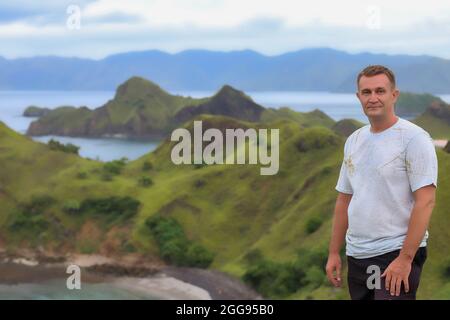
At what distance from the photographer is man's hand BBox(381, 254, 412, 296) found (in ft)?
22.2

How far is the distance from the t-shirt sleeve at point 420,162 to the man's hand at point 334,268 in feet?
5.18

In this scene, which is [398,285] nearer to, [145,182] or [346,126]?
[145,182]

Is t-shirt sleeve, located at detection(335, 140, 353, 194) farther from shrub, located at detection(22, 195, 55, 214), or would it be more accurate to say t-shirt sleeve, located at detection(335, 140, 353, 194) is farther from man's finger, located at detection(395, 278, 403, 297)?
shrub, located at detection(22, 195, 55, 214)

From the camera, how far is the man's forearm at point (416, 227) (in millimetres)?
6746

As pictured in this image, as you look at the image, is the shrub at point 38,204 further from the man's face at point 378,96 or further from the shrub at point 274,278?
the man's face at point 378,96

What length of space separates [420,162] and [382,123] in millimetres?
740

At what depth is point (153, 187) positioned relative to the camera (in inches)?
4181

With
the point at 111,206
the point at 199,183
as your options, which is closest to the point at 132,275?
the point at 111,206

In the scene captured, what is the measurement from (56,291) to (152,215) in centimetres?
1899

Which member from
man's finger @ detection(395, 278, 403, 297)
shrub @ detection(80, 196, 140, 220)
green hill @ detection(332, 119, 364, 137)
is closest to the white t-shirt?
man's finger @ detection(395, 278, 403, 297)

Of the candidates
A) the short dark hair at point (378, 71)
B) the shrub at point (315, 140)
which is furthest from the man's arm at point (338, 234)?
the shrub at point (315, 140)

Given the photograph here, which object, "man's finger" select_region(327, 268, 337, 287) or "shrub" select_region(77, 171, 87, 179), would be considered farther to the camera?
"shrub" select_region(77, 171, 87, 179)
